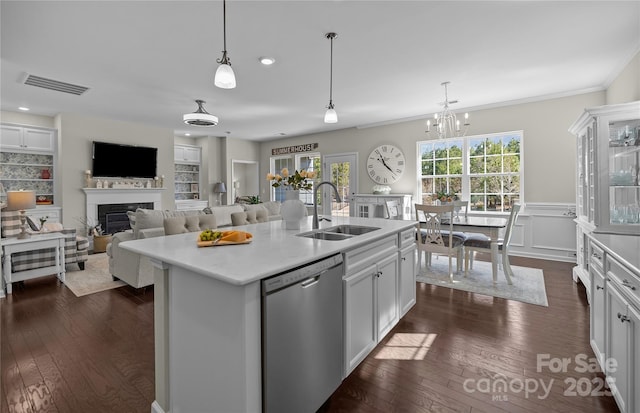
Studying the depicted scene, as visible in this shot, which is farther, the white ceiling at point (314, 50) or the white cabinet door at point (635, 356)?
the white ceiling at point (314, 50)

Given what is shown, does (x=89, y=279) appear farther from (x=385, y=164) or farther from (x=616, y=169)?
(x=616, y=169)

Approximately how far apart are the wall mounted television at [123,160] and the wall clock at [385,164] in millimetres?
5028

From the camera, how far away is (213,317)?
1269mm

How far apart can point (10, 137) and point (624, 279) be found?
324 inches

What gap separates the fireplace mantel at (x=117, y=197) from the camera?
6.01m

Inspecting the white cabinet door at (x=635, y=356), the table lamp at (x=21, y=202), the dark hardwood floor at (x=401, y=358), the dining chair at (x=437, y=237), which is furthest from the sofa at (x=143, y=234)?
the white cabinet door at (x=635, y=356)

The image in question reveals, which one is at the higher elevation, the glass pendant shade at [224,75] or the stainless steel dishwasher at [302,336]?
the glass pendant shade at [224,75]

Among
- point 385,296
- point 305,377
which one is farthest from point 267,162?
point 305,377

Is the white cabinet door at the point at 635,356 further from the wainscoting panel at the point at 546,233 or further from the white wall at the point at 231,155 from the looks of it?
the white wall at the point at 231,155

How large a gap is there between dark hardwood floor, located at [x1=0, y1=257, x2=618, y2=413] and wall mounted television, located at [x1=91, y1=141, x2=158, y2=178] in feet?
11.8

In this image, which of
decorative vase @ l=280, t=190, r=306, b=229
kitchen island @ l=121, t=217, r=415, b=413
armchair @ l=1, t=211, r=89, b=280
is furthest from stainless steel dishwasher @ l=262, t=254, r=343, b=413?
armchair @ l=1, t=211, r=89, b=280

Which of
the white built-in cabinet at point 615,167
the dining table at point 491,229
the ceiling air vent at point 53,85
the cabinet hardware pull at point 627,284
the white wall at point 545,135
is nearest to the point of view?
the cabinet hardware pull at point 627,284

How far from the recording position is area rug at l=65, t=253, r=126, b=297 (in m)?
3.64

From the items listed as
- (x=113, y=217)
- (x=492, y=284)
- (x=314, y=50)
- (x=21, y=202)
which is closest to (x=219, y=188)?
(x=113, y=217)
